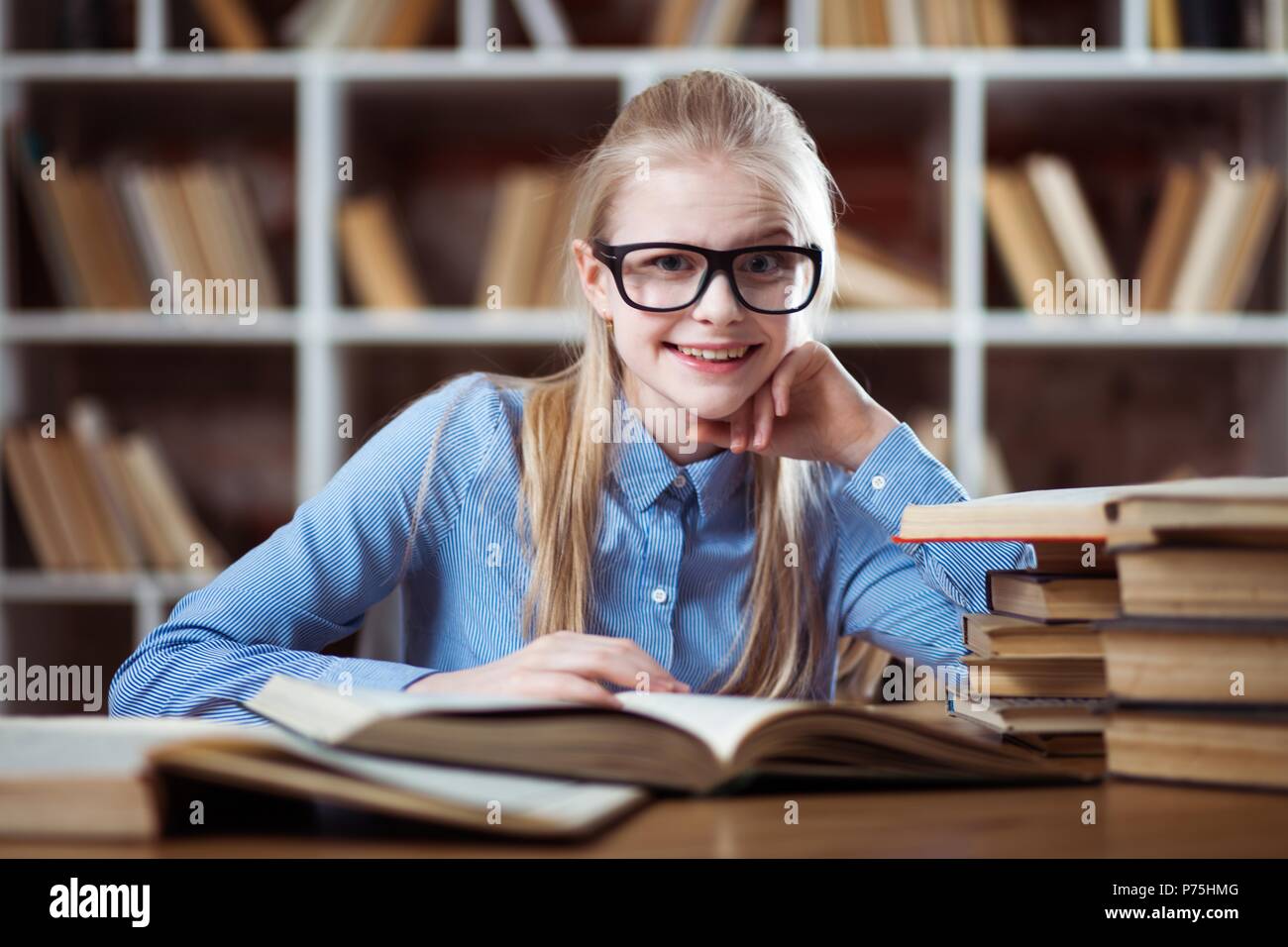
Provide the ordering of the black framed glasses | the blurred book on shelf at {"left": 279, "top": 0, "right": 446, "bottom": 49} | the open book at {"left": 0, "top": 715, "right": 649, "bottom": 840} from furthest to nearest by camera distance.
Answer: the blurred book on shelf at {"left": 279, "top": 0, "right": 446, "bottom": 49} < the black framed glasses < the open book at {"left": 0, "top": 715, "right": 649, "bottom": 840}

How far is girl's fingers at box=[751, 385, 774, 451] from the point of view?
119 cm

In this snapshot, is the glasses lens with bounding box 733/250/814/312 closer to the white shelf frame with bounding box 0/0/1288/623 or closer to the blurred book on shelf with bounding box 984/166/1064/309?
the white shelf frame with bounding box 0/0/1288/623

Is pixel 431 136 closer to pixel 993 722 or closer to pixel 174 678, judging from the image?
pixel 174 678

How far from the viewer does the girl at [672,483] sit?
1156mm

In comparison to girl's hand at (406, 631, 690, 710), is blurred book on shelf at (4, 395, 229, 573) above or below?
above

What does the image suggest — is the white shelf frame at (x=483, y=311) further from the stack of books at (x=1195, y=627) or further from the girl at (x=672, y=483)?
the stack of books at (x=1195, y=627)

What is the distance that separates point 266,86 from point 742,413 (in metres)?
1.50

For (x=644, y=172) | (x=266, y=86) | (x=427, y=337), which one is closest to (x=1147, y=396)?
(x=427, y=337)

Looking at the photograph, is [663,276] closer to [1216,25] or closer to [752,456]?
[752,456]

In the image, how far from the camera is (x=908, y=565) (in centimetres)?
132

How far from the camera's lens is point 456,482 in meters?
1.29

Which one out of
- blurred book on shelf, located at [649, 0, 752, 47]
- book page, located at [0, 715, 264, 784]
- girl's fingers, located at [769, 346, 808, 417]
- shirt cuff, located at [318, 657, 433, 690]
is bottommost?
book page, located at [0, 715, 264, 784]

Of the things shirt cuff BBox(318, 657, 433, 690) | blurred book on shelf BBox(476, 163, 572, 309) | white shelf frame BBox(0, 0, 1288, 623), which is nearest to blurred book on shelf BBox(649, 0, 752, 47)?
white shelf frame BBox(0, 0, 1288, 623)

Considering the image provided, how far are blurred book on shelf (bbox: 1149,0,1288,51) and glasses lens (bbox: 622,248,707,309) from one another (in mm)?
1506
